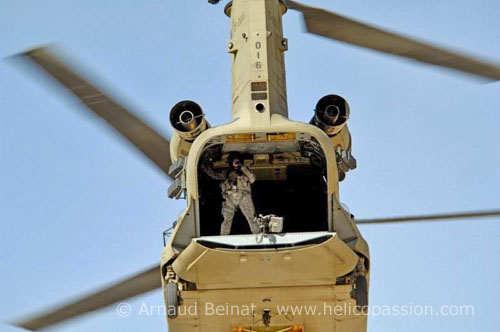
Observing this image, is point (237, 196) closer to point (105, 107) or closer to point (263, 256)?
point (263, 256)

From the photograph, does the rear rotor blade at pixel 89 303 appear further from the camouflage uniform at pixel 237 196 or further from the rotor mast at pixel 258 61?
the rotor mast at pixel 258 61

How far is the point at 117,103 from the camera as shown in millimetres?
19422

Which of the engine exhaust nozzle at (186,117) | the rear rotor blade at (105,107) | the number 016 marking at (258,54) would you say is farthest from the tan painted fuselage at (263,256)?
the rear rotor blade at (105,107)

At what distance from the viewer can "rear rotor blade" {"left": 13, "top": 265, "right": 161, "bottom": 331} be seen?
60.6 feet

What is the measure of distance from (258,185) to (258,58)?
8.04 ft

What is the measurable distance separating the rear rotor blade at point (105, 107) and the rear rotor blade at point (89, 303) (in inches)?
98.6

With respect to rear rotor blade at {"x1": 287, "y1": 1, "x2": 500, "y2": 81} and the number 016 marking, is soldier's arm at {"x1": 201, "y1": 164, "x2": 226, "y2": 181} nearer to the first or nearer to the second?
the number 016 marking

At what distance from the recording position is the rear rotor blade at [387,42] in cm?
1844

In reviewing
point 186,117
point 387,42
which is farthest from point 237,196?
point 387,42

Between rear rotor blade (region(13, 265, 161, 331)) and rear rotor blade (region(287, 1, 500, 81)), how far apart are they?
17.5ft

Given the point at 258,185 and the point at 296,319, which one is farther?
the point at 258,185

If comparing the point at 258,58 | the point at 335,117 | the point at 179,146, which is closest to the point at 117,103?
the point at 179,146

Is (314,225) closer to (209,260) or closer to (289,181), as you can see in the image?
(289,181)

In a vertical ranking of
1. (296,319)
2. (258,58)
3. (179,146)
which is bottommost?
(296,319)
